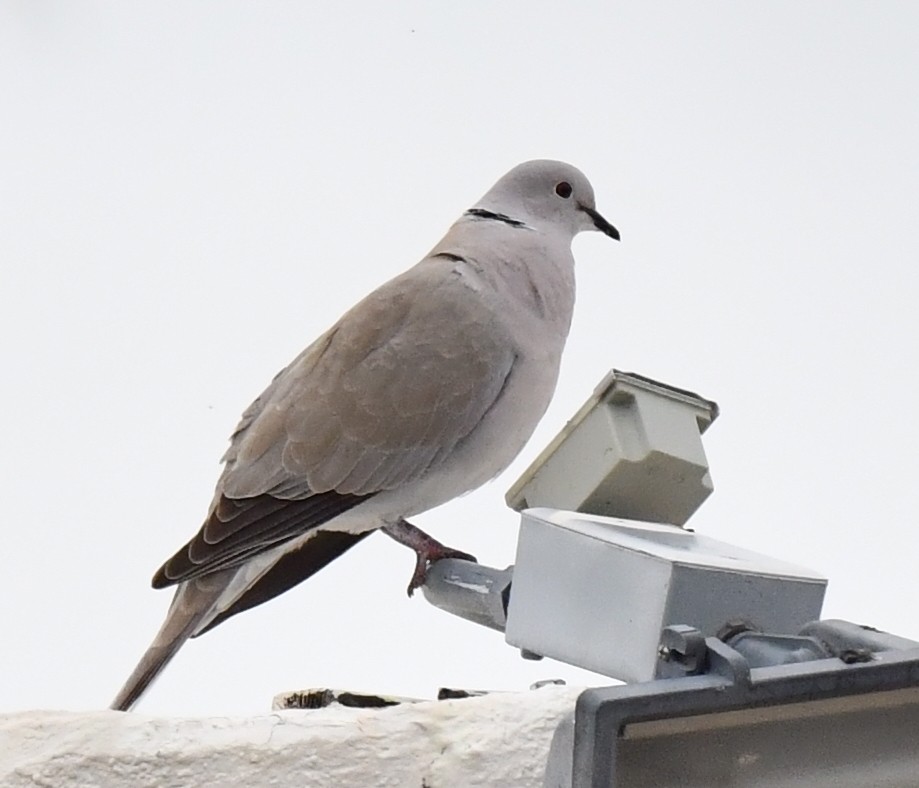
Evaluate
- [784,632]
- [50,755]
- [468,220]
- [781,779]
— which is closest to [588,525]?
[784,632]

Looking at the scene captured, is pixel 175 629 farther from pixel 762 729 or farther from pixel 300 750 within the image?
pixel 762 729

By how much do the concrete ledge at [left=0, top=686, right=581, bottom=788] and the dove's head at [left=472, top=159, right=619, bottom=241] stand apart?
4.43ft

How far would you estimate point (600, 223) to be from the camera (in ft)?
8.07

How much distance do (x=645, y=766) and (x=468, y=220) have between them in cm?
160

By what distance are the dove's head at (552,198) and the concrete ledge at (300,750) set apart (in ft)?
4.43

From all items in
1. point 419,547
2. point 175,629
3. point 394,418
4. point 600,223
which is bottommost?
point 175,629

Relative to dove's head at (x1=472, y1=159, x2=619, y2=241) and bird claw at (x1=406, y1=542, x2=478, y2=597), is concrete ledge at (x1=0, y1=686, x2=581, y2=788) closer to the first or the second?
bird claw at (x1=406, y1=542, x2=478, y2=597)

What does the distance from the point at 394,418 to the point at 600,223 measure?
1.92ft

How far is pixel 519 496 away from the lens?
4.65 ft

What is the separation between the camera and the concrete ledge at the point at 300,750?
1163 mm

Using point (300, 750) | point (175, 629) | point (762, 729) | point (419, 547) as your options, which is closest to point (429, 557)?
point (419, 547)

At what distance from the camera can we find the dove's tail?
5.98 feet

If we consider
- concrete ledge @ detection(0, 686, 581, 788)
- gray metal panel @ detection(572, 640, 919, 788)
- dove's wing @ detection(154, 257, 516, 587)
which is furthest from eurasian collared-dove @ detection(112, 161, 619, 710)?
gray metal panel @ detection(572, 640, 919, 788)

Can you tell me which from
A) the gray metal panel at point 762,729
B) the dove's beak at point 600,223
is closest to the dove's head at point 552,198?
the dove's beak at point 600,223
